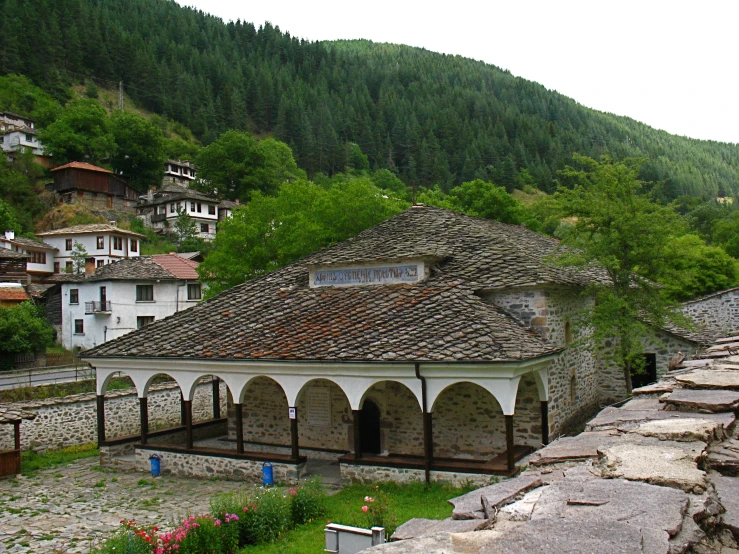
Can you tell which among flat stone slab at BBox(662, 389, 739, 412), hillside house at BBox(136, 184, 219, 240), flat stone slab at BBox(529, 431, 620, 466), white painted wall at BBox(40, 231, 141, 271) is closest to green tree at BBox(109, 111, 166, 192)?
hillside house at BBox(136, 184, 219, 240)

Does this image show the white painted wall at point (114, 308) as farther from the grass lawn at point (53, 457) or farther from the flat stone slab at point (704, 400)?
the flat stone slab at point (704, 400)

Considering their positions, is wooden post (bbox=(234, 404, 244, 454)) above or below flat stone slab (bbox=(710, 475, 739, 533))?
below

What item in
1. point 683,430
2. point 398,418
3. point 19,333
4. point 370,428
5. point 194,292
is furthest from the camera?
point 194,292

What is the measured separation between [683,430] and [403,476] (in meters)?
8.68

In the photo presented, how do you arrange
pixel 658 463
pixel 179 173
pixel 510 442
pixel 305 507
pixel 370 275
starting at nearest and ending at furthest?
pixel 658 463 < pixel 305 507 < pixel 510 442 < pixel 370 275 < pixel 179 173

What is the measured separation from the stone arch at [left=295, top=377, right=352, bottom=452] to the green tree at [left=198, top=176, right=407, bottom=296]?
25.8ft

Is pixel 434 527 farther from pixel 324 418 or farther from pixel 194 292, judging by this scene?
pixel 194 292

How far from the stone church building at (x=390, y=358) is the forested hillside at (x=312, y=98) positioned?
71.1 metres

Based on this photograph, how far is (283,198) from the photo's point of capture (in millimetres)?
24828

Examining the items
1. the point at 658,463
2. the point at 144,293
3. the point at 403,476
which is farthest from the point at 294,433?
the point at 144,293

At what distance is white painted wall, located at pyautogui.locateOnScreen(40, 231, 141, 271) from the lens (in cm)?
4600

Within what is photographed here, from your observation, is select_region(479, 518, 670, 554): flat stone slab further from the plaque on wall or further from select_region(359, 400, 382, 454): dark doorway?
the plaque on wall

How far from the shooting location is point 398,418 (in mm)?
14398

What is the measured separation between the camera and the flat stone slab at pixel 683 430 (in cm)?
417
